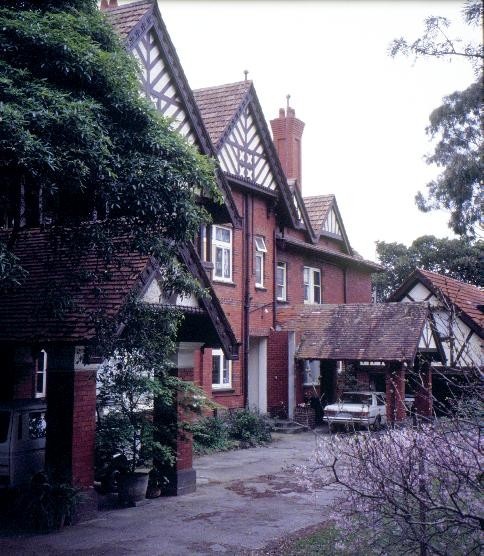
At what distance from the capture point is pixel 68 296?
10.0m

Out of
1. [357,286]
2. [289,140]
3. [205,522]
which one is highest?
[289,140]

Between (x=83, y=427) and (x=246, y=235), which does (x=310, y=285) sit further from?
(x=83, y=427)

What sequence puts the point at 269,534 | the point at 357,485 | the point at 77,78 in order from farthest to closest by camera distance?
the point at 269,534 < the point at 77,78 < the point at 357,485

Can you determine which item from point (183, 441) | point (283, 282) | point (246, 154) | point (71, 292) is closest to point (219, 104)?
point (246, 154)

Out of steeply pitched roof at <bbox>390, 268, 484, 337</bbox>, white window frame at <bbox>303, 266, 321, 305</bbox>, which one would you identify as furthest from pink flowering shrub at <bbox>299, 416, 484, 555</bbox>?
white window frame at <bbox>303, 266, 321, 305</bbox>

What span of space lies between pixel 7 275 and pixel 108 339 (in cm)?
232

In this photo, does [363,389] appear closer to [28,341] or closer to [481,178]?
[481,178]

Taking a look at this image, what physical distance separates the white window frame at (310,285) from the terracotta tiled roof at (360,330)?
8.39 ft

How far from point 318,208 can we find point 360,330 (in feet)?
30.4

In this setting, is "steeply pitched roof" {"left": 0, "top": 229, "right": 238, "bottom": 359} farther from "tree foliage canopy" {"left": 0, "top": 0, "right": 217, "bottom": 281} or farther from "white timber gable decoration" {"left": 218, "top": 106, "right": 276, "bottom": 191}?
"white timber gable decoration" {"left": 218, "top": 106, "right": 276, "bottom": 191}

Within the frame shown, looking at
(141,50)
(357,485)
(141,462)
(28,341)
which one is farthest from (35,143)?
(141,50)

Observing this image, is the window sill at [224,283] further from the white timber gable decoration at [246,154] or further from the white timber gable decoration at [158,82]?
the white timber gable decoration at [158,82]

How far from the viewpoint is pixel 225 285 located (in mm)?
23031

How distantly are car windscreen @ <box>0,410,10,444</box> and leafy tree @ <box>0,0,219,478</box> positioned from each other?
96.7 inches
